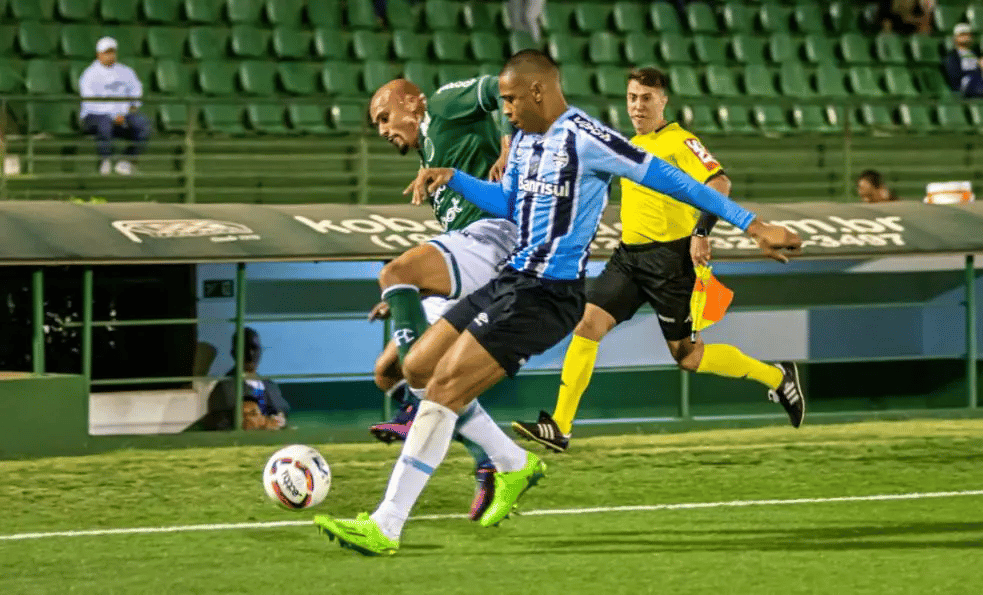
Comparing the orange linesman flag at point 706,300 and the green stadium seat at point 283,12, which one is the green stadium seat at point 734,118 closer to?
the green stadium seat at point 283,12

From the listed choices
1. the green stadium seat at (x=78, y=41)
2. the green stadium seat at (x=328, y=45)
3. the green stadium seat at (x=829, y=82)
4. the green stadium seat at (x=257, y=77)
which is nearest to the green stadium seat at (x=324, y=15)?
the green stadium seat at (x=328, y=45)

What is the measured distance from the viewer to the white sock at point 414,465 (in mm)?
7551

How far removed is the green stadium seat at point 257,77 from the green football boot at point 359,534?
11.5 m

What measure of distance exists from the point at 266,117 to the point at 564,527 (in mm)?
10217

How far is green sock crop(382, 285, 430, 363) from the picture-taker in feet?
28.8

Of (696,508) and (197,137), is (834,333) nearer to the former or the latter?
(197,137)

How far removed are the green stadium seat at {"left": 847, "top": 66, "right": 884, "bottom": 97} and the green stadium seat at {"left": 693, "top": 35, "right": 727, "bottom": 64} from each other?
1.61 m

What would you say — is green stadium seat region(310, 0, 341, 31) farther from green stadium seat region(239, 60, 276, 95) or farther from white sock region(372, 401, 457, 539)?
white sock region(372, 401, 457, 539)

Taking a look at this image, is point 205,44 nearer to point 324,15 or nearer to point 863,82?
point 324,15

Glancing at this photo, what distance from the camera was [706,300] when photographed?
37.9 ft

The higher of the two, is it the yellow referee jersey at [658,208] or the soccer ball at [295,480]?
the yellow referee jersey at [658,208]

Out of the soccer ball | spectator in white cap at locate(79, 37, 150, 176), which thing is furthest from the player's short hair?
spectator in white cap at locate(79, 37, 150, 176)

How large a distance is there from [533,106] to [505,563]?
74.0 inches

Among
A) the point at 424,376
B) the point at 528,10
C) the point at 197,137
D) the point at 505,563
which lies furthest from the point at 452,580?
the point at 528,10
